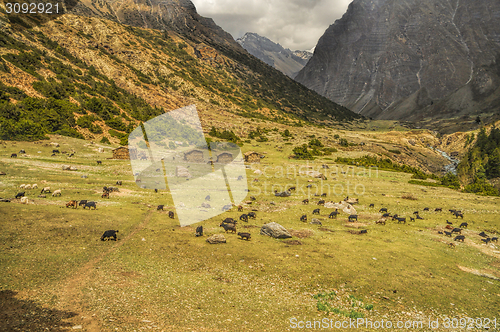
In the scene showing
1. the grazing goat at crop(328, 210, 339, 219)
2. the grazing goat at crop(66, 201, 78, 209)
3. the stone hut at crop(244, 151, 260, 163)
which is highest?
the stone hut at crop(244, 151, 260, 163)

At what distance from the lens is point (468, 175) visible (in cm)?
7044

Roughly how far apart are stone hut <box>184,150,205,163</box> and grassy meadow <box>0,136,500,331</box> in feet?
99.7

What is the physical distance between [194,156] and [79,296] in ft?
170

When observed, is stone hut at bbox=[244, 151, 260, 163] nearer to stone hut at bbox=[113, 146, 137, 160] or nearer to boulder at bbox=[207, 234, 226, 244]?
stone hut at bbox=[113, 146, 137, 160]

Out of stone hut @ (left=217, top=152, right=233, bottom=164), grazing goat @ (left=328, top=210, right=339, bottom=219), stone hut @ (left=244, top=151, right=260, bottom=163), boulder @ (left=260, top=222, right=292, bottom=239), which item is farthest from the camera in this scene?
stone hut @ (left=244, top=151, right=260, bottom=163)

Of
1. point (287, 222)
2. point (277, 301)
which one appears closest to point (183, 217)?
point (287, 222)

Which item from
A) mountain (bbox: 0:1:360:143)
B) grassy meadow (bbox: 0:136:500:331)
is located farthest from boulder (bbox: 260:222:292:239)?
mountain (bbox: 0:1:360:143)

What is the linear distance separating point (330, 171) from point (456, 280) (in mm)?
47117

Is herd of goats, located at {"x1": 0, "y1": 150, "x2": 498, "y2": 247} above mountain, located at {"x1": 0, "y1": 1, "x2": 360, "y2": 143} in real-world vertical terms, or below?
below

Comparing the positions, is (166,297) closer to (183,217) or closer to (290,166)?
(183,217)

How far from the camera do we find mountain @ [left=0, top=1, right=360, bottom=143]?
64375mm

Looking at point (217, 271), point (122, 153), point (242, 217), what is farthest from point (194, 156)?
point (217, 271)

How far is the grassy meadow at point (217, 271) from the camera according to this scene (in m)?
12.5

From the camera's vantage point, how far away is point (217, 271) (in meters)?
17.5
